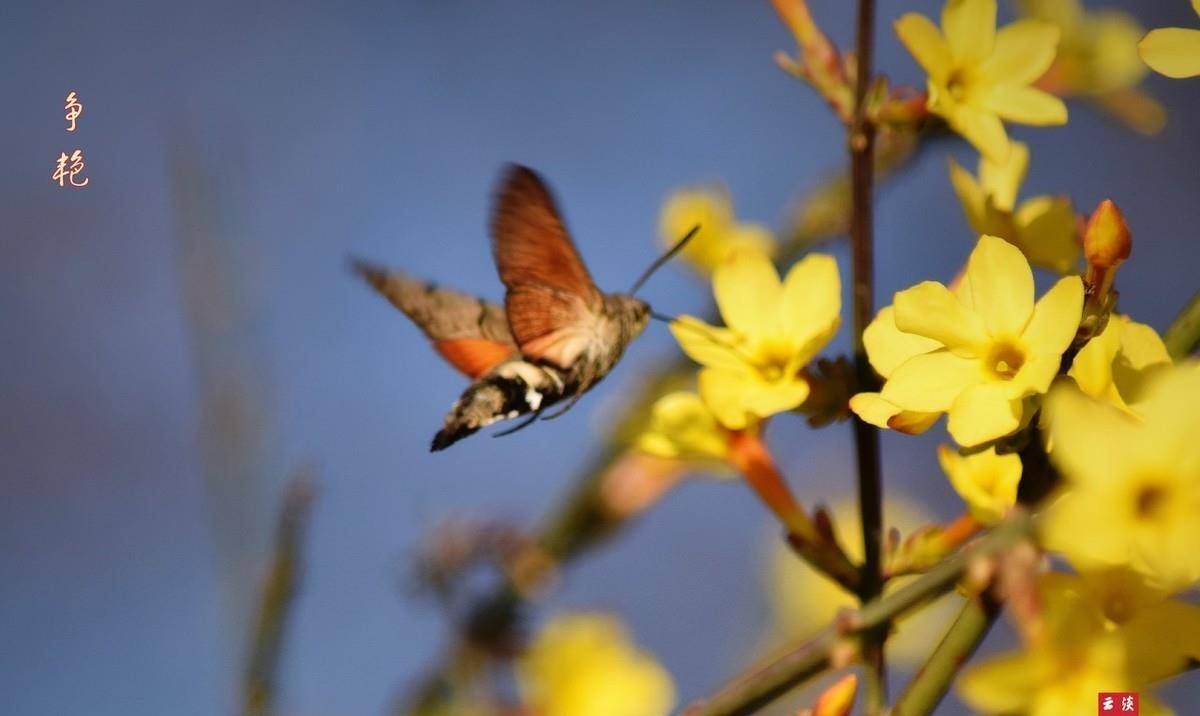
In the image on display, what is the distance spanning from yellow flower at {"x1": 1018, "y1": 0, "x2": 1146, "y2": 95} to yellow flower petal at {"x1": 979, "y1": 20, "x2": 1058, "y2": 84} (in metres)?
0.35

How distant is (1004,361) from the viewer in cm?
50

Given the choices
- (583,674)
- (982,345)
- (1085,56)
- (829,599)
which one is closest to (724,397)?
(982,345)

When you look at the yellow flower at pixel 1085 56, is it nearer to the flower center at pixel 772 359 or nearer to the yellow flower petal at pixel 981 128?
the yellow flower petal at pixel 981 128

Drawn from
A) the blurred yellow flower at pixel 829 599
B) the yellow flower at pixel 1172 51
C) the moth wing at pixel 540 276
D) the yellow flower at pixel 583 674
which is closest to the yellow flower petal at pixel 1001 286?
the yellow flower at pixel 1172 51

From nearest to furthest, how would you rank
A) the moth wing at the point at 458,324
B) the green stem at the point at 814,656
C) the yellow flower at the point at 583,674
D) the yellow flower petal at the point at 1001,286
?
the green stem at the point at 814,656 → the yellow flower petal at the point at 1001,286 → the moth wing at the point at 458,324 → the yellow flower at the point at 583,674

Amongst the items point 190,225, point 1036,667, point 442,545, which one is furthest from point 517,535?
point 1036,667

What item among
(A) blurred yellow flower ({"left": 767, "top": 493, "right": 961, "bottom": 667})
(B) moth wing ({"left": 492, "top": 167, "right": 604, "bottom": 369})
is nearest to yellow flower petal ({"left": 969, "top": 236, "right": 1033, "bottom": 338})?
(B) moth wing ({"left": 492, "top": 167, "right": 604, "bottom": 369})

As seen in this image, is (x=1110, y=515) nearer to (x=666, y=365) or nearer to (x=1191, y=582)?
(x=1191, y=582)

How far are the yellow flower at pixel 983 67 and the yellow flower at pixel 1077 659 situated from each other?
0.82ft

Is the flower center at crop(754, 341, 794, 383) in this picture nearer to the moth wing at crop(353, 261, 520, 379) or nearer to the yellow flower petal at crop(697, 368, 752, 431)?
the yellow flower petal at crop(697, 368, 752, 431)

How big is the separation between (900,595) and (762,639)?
1096 millimetres

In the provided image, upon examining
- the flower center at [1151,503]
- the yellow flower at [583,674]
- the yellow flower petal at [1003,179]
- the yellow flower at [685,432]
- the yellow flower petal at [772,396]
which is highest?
the yellow flower petal at [1003,179]

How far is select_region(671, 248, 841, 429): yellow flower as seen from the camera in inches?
22.3

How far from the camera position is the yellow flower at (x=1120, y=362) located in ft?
1.41
